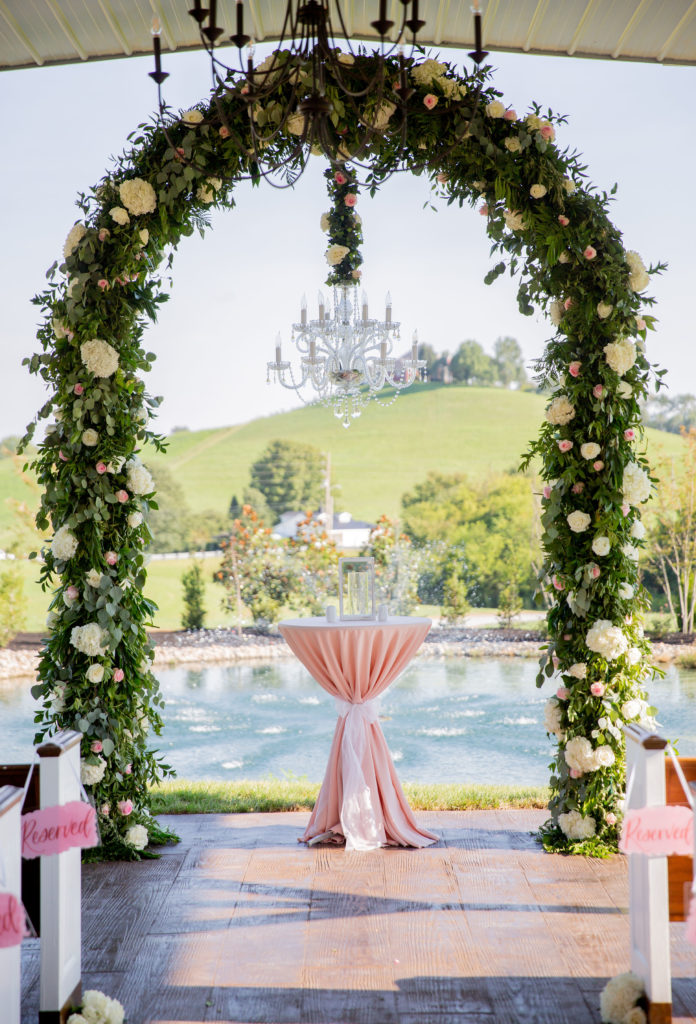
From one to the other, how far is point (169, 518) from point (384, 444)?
194cm

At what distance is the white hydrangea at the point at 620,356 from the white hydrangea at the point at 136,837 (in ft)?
9.12

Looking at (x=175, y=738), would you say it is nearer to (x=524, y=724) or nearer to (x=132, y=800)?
(x=524, y=724)

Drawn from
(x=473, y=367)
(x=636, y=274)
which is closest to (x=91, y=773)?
(x=636, y=274)

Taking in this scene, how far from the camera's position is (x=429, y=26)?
16.0 feet

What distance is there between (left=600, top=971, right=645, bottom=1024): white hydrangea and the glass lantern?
2.10 metres

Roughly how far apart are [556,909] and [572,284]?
2.47 meters

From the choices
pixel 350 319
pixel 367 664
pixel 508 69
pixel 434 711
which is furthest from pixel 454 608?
pixel 508 69

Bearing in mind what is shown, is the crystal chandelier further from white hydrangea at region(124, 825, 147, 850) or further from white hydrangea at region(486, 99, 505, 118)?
white hydrangea at region(124, 825, 147, 850)

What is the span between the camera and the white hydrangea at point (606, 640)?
13.3 feet

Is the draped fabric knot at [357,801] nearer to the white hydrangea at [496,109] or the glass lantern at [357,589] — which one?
the glass lantern at [357,589]

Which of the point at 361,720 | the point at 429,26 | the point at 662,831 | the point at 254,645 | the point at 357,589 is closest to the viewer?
the point at 662,831

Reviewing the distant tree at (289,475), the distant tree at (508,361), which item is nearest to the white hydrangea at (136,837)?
the distant tree at (289,475)

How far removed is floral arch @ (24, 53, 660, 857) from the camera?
13.2ft

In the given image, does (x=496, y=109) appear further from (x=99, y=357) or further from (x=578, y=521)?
(x=99, y=357)
